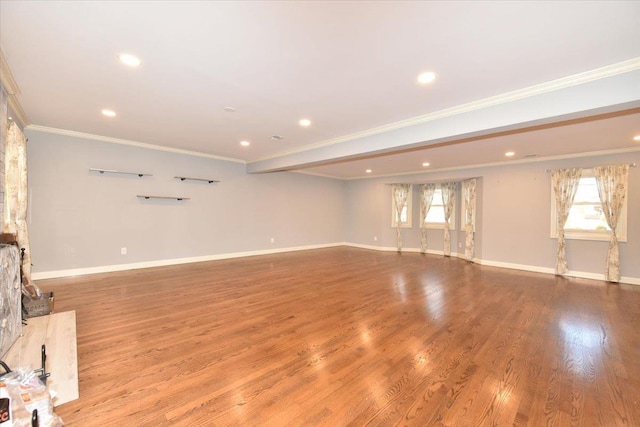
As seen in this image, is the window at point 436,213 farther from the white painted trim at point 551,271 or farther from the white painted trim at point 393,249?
the white painted trim at point 551,271

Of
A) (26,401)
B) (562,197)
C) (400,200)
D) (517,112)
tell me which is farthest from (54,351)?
(400,200)

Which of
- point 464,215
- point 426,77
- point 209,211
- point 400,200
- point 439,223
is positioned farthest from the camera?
point 400,200

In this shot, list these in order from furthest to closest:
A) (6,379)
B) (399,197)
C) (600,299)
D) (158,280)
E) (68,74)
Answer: (399,197) → (158,280) → (600,299) → (68,74) → (6,379)

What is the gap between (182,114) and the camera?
379 centimetres

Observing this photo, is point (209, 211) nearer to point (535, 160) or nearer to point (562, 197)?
point (535, 160)

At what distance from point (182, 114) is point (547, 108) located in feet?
14.2

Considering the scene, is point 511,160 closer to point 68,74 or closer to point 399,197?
point 399,197

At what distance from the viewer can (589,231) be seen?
553cm

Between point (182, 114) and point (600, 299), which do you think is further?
point (600, 299)

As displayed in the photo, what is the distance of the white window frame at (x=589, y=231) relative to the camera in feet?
16.9

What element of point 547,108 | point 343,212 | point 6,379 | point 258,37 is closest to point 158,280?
point 6,379

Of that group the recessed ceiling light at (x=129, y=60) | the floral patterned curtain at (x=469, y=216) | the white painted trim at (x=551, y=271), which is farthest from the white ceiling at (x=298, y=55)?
the floral patterned curtain at (x=469, y=216)

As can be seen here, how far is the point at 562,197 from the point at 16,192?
359 inches

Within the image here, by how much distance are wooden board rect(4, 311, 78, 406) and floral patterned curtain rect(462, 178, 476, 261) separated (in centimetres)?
774
